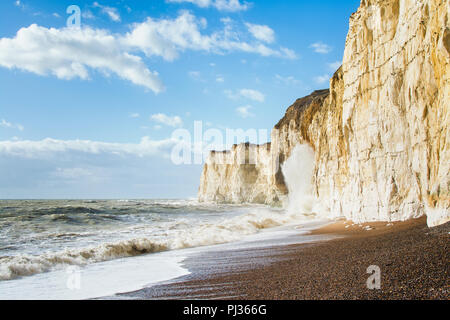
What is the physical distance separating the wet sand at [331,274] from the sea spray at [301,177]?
2381 centimetres

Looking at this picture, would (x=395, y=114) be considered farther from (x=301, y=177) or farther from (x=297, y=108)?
(x=297, y=108)

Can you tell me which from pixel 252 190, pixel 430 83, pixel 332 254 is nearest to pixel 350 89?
pixel 430 83

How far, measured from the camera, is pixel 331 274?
4.91m

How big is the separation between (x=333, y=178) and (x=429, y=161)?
38.5 feet

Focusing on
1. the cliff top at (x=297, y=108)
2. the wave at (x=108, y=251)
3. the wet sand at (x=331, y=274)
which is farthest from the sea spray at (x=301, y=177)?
the wet sand at (x=331, y=274)

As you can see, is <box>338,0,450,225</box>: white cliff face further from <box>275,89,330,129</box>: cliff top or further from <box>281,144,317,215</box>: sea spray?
<box>275,89,330,129</box>: cliff top

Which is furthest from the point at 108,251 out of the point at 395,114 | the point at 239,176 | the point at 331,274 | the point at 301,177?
the point at 239,176

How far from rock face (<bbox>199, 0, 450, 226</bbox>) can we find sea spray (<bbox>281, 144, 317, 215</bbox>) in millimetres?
10503

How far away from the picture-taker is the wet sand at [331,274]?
12.7ft

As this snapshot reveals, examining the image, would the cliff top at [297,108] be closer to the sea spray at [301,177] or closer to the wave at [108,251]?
the sea spray at [301,177]

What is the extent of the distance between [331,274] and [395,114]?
26.9 ft

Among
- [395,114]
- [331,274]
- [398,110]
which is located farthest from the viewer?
[395,114]

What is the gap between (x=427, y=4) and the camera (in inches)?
349

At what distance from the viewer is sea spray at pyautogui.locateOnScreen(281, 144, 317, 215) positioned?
3178 centimetres
